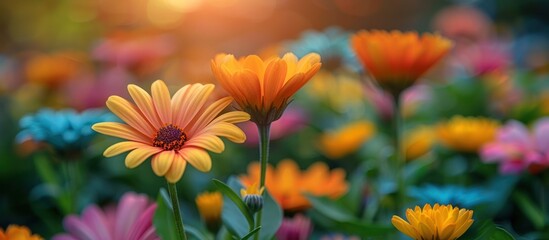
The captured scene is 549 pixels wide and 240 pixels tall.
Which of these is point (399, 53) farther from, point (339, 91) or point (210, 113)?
point (339, 91)

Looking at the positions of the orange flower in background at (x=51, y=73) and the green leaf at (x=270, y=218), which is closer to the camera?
the green leaf at (x=270, y=218)

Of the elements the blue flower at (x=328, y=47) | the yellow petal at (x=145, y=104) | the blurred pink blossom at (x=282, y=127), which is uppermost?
the blue flower at (x=328, y=47)

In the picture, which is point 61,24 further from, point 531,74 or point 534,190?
point 534,190

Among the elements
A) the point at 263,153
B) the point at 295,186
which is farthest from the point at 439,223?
the point at 295,186

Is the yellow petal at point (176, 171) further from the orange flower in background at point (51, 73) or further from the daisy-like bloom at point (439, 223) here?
the orange flower in background at point (51, 73)

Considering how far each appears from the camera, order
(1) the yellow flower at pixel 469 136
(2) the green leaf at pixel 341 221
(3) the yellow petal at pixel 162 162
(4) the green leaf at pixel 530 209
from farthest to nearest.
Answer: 1. (1) the yellow flower at pixel 469 136
2. (4) the green leaf at pixel 530 209
3. (2) the green leaf at pixel 341 221
4. (3) the yellow petal at pixel 162 162

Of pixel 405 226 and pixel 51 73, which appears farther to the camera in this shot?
pixel 51 73

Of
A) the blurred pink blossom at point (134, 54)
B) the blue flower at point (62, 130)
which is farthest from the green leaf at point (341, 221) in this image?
the blurred pink blossom at point (134, 54)
